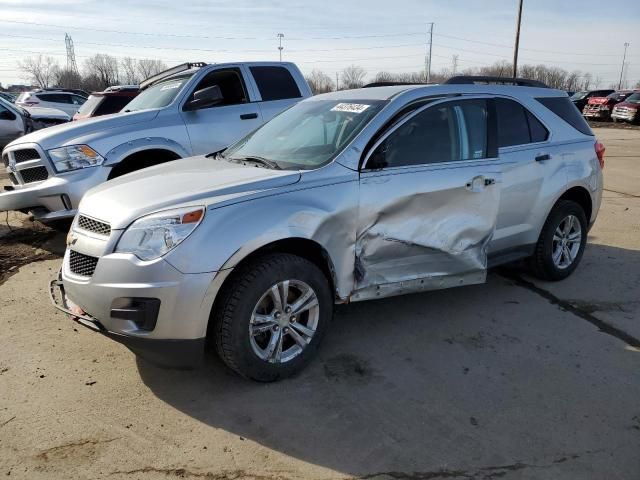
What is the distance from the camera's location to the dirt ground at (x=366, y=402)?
269cm

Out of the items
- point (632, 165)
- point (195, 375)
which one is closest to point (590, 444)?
point (195, 375)


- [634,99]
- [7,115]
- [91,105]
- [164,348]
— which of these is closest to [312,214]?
[164,348]

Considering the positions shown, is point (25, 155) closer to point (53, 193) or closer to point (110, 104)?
point (53, 193)

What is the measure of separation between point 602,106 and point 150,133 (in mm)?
32807

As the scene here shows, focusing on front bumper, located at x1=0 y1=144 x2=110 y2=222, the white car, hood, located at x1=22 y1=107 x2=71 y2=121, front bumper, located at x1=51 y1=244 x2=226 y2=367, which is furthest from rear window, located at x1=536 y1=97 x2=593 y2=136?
the white car

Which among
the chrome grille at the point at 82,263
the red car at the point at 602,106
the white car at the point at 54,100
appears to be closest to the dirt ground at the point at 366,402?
the chrome grille at the point at 82,263

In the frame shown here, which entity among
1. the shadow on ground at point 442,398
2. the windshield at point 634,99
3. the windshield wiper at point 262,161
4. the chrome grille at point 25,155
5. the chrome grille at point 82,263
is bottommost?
the windshield at point 634,99

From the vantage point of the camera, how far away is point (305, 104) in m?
4.71

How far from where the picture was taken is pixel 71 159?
5719mm

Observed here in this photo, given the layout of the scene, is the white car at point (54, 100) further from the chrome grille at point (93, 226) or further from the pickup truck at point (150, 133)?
the chrome grille at point (93, 226)

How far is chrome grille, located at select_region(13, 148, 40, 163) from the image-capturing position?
592 centimetres

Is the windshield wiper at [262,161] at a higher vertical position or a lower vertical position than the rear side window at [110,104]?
higher

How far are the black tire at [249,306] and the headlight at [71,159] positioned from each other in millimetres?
3381

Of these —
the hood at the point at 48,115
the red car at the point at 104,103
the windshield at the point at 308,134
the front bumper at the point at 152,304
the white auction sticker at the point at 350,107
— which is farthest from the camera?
the hood at the point at 48,115
